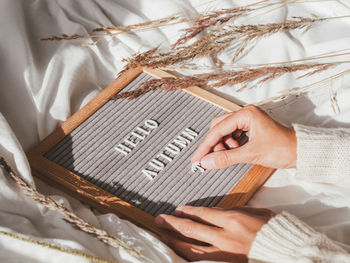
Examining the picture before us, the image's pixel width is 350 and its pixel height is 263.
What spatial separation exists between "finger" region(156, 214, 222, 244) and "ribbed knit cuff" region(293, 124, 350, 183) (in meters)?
0.32

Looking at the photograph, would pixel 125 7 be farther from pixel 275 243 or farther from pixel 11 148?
pixel 275 243

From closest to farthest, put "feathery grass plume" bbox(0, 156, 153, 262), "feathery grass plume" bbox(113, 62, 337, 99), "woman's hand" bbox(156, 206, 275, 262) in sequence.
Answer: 1. "feathery grass plume" bbox(0, 156, 153, 262)
2. "woman's hand" bbox(156, 206, 275, 262)
3. "feathery grass plume" bbox(113, 62, 337, 99)

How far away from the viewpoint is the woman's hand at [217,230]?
921 mm

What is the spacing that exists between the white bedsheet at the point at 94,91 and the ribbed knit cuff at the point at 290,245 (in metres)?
0.10

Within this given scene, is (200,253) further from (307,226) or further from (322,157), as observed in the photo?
(322,157)

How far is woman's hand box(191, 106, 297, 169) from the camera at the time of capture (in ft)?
3.60

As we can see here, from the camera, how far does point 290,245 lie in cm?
89

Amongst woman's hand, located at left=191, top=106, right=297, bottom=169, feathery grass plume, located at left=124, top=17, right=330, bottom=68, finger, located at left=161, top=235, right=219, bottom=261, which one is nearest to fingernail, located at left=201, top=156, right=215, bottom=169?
woman's hand, located at left=191, top=106, right=297, bottom=169

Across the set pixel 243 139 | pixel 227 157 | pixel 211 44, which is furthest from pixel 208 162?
pixel 211 44

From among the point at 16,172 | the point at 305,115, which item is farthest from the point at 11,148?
the point at 305,115

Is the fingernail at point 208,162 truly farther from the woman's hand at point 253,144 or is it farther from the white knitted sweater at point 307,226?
the white knitted sweater at point 307,226

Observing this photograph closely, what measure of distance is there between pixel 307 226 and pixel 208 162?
300 millimetres

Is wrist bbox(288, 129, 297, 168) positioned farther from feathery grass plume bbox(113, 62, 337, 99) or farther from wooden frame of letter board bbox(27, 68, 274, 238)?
feathery grass plume bbox(113, 62, 337, 99)

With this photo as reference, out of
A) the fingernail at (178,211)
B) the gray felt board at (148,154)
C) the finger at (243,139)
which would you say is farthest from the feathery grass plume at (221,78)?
the fingernail at (178,211)
